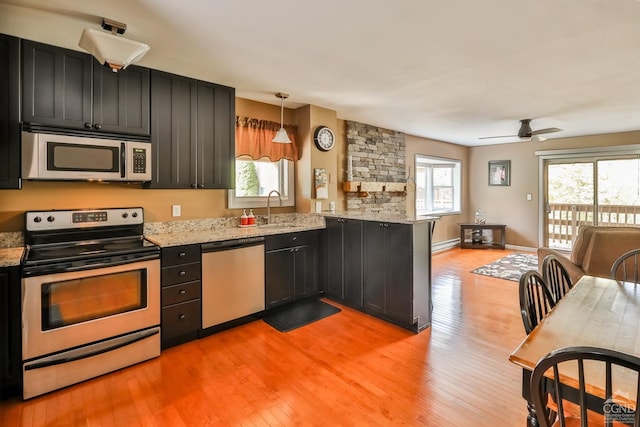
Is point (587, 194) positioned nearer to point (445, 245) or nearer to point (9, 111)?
point (445, 245)

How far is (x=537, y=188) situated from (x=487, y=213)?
45.4 inches

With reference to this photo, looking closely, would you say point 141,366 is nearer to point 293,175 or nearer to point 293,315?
point 293,315

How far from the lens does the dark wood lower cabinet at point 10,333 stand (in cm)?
205

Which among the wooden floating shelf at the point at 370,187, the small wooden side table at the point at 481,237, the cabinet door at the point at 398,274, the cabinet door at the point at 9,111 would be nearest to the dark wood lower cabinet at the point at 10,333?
the cabinet door at the point at 9,111

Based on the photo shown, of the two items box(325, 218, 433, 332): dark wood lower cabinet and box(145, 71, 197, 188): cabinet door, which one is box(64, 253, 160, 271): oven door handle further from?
box(325, 218, 433, 332): dark wood lower cabinet

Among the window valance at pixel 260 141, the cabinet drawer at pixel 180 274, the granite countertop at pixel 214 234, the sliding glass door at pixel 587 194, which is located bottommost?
the cabinet drawer at pixel 180 274

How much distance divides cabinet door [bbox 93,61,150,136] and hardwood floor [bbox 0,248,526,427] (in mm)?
1928

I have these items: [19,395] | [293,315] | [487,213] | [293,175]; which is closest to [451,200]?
[487,213]

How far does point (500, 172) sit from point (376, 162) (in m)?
3.68

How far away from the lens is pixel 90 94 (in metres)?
2.55

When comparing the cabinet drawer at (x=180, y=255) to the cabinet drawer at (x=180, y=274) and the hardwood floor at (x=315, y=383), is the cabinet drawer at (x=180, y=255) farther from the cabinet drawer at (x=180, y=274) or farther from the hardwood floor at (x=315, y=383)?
the hardwood floor at (x=315, y=383)

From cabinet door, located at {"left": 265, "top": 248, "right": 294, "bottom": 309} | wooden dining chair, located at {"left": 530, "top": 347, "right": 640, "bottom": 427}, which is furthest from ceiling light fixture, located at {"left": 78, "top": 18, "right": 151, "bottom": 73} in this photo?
wooden dining chair, located at {"left": 530, "top": 347, "right": 640, "bottom": 427}

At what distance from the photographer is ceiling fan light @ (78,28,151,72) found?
6.72ft

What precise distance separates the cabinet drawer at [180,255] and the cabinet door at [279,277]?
2.45ft
